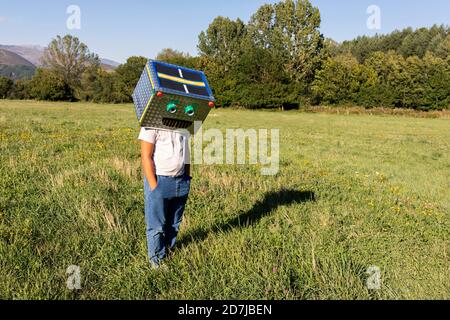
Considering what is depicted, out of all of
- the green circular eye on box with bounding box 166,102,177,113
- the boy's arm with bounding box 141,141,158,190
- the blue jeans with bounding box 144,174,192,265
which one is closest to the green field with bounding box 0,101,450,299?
the blue jeans with bounding box 144,174,192,265

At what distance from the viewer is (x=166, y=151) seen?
3.46 metres

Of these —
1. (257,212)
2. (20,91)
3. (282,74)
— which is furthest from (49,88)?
(257,212)

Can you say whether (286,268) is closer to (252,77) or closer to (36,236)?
(36,236)

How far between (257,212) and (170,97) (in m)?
3.18

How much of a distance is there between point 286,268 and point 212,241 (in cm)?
106

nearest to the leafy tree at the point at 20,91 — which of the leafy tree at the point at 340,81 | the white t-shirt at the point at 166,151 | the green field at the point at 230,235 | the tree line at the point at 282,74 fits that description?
the tree line at the point at 282,74

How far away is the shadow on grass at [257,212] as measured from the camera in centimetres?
468

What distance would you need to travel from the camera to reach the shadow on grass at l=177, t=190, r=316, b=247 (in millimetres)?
4676

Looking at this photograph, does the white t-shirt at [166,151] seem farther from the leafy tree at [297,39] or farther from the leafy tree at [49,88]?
the leafy tree at [49,88]

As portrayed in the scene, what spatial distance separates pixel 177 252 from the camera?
4074 millimetres

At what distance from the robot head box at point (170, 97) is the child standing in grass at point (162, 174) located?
14 cm

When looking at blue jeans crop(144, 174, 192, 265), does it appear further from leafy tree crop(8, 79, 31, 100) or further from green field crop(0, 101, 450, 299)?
leafy tree crop(8, 79, 31, 100)

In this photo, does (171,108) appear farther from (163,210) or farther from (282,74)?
(282,74)
